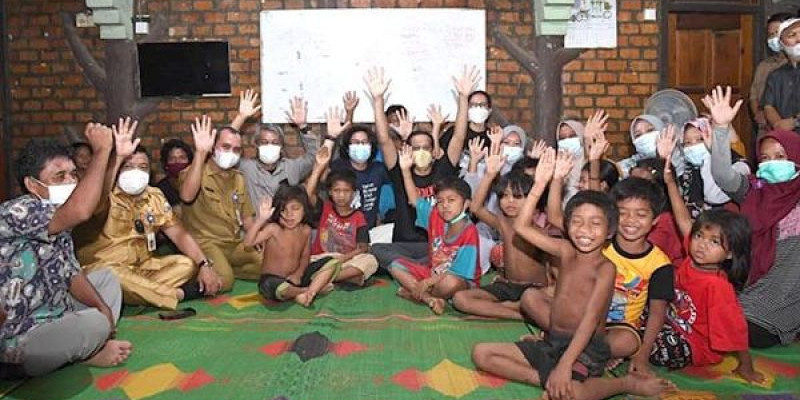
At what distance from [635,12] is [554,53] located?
83 centimetres

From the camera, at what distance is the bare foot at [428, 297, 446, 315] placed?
161 inches

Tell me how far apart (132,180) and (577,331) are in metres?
2.62

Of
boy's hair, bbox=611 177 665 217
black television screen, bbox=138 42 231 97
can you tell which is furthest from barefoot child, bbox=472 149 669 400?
black television screen, bbox=138 42 231 97

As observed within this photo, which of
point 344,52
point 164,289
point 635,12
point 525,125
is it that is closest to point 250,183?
point 164,289

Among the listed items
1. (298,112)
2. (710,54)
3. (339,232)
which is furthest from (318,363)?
(710,54)

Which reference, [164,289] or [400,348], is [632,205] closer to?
[400,348]

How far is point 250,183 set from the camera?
5387 mm

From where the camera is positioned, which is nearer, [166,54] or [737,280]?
[737,280]

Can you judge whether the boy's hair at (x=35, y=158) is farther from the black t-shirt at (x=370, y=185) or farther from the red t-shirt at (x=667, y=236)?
the red t-shirt at (x=667, y=236)

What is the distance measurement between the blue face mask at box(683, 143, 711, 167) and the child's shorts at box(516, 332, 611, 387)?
5.04ft

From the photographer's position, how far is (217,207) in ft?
16.5

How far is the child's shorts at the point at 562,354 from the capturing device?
9.52 ft

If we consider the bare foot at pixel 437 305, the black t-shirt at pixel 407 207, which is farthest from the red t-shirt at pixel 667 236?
the black t-shirt at pixel 407 207

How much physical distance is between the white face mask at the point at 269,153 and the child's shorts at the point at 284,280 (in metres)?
0.98
